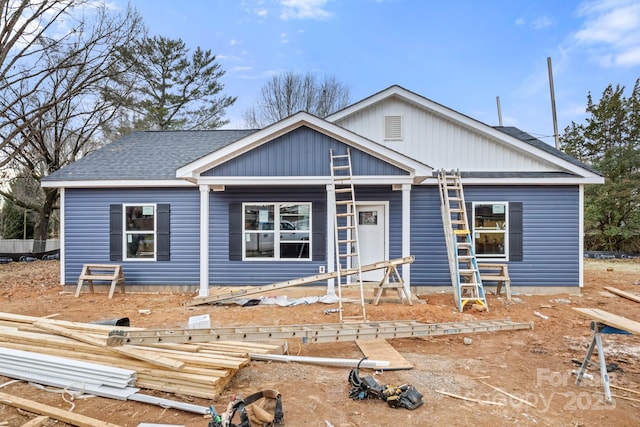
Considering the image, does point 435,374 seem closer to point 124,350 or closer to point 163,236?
point 124,350

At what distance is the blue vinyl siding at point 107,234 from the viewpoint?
870cm

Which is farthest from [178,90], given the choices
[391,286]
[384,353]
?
[384,353]

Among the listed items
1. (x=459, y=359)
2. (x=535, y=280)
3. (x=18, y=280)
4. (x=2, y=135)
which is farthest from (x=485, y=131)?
(x=2, y=135)

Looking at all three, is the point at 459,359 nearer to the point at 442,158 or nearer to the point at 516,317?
the point at 516,317

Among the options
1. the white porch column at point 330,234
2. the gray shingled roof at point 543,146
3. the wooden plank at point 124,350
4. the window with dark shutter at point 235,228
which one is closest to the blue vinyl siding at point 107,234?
the window with dark shutter at point 235,228

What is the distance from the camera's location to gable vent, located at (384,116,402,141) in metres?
9.02

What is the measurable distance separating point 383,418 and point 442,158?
278 inches

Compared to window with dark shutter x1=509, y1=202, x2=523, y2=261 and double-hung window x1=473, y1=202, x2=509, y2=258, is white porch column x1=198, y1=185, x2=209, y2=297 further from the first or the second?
window with dark shutter x1=509, y1=202, x2=523, y2=261

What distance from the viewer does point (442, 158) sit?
8844 mm

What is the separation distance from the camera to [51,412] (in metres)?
2.98

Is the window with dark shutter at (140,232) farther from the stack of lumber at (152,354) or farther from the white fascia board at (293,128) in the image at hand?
the stack of lumber at (152,354)

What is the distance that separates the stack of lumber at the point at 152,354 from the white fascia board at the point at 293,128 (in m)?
3.86

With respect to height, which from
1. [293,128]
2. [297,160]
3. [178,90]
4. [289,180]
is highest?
[178,90]

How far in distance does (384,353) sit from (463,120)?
639 cm
